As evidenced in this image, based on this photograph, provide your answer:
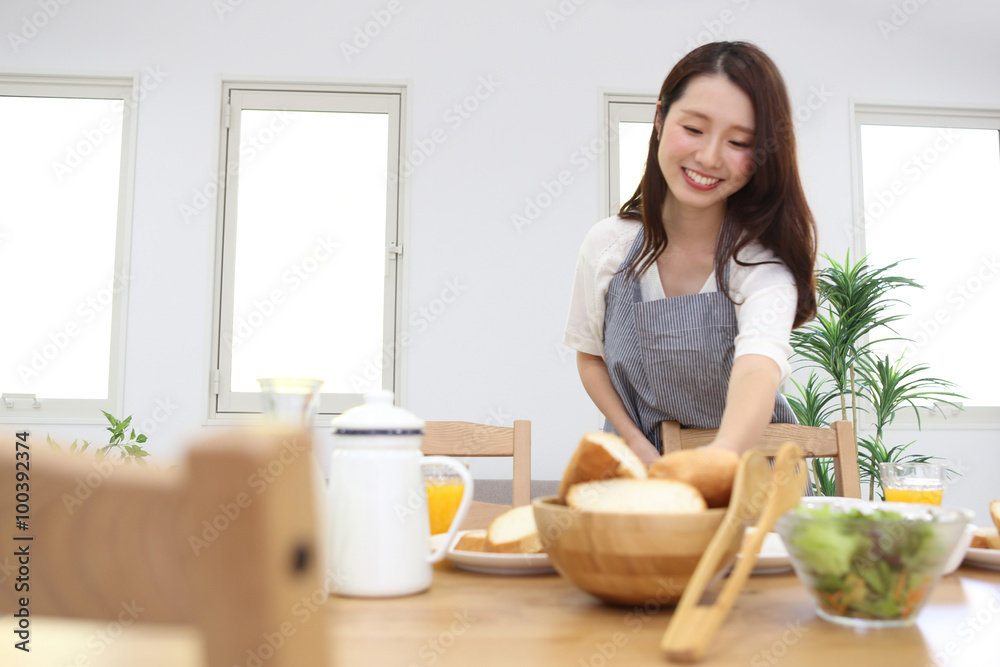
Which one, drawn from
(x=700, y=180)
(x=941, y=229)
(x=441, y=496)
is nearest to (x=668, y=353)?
(x=700, y=180)

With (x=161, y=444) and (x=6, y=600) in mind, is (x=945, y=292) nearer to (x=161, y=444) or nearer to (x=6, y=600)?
(x=161, y=444)

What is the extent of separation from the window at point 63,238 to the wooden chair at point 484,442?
8.52 ft

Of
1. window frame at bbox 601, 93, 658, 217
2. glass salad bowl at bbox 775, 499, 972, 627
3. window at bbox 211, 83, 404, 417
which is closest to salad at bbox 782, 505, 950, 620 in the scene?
glass salad bowl at bbox 775, 499, 972, 627

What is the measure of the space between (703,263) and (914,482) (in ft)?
1.57

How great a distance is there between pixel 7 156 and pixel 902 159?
4499mm

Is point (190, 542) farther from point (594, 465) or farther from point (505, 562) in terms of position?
point (505, 562)

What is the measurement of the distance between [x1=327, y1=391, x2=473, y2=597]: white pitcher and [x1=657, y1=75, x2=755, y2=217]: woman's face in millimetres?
752

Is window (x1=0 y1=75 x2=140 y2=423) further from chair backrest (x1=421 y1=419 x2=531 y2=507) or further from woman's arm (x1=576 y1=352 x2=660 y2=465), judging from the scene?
woman's arm (x1=576 y1=352 x2=660 y2=465)

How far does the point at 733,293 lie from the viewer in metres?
1.23

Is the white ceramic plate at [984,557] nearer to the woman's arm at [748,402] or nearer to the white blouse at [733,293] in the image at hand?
the woman's arm at [748,402]

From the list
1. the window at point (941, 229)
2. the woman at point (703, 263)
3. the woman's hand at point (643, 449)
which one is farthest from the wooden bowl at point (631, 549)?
the window at point (941, 229)

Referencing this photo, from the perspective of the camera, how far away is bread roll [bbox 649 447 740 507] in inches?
21.1

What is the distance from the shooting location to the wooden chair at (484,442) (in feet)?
4.88

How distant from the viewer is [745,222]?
124cm
